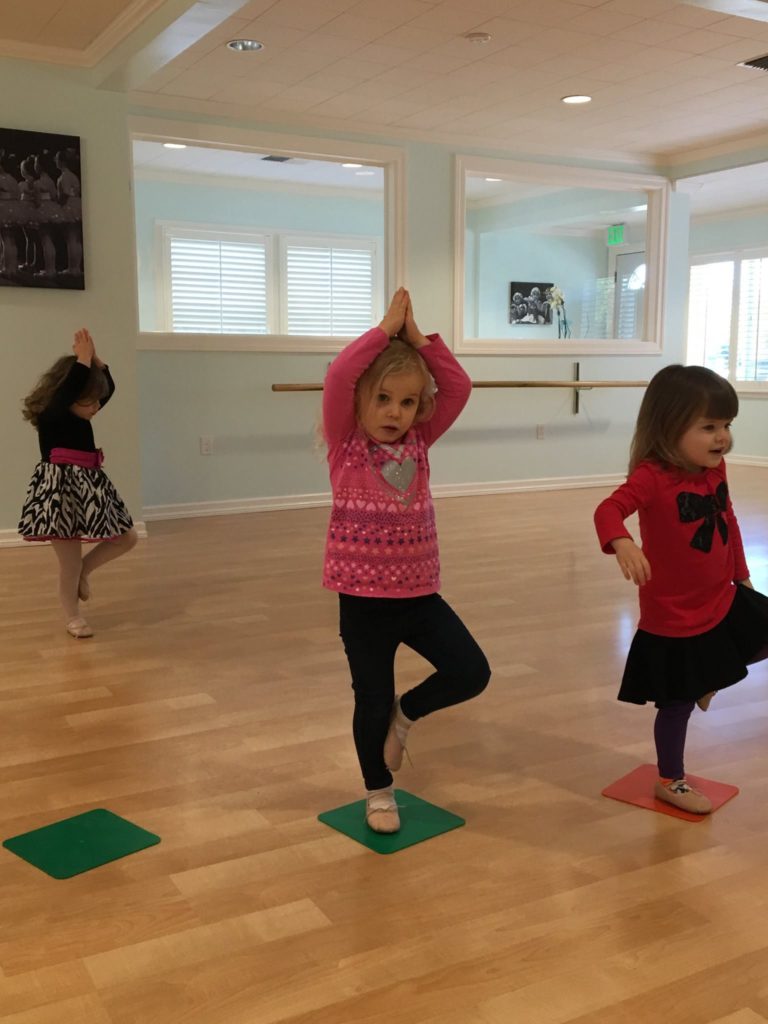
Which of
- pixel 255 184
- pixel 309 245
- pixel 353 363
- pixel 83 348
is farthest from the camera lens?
pixel 309 245

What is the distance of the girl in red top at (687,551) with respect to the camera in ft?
6.46

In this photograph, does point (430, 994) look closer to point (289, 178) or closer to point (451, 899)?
point (451, 899)

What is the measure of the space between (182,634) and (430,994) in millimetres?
2206

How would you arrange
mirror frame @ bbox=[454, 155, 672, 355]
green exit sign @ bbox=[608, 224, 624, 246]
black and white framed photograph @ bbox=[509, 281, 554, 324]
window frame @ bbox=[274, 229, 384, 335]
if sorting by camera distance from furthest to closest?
black and white framed photograph @ bbox=[509, 281, 554, 324] < green exit sign @ bbox=[608, 224, 624, 246] < window frame @ bbox=[274, 229, 384, 335] < mirror frame @ bbox=[454, 155, 672, 355]

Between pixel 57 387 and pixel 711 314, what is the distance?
8.09 metres

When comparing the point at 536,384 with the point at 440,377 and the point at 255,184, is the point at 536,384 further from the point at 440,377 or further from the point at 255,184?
the point at 440,377

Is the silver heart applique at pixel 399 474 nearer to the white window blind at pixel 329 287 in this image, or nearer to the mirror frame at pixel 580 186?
the mirror frame at pixel 580 186

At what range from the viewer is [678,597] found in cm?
201

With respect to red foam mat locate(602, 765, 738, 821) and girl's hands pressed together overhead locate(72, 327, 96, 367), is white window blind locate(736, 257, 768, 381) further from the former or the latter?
red foam mat locate(602, 765, 738, 821)

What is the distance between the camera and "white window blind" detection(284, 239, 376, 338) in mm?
8938

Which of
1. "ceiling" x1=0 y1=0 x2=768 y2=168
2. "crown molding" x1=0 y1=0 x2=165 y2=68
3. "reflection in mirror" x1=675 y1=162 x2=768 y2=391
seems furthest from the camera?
"reflection in mirror" x1=675 y1=162 x2=768 y2=391

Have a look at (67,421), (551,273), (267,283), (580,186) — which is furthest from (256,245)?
(67,421)

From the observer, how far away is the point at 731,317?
982cm

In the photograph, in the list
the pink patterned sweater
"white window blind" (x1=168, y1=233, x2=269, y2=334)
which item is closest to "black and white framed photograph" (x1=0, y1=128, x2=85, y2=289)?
"white window blind" (x1=168, y1=233, x2=269, y2=334)
